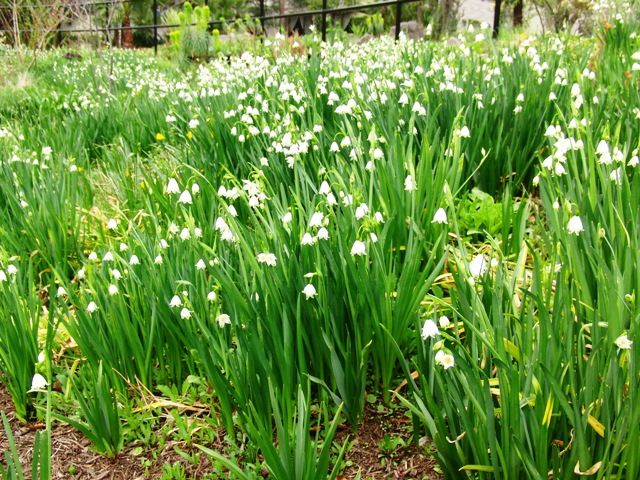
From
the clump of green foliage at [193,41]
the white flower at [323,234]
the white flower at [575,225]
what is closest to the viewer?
the white flower at [575,225]

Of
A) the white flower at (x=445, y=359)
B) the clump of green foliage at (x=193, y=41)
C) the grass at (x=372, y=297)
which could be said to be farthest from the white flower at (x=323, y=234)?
the clump of green foliage at (x=193, y=41)

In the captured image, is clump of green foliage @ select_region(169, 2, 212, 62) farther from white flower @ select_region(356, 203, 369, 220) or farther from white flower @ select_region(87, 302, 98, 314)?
white flower @ select_region(356, 203, 369, 220)

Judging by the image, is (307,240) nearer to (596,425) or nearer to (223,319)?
(223,319)

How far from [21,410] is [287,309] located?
1.06 meters

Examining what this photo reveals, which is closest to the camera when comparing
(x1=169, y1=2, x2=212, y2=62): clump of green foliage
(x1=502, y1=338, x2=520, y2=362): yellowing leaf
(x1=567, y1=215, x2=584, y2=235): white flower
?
(x1=502, y1=338, x2=520, y2=362): yellowing leaf

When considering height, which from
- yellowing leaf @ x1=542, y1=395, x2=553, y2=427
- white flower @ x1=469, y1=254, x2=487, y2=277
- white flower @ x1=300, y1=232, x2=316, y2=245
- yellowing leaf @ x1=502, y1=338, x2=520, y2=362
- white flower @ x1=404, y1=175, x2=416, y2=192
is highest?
white flower @ x1=404, y1=175, x2=416, y2=192

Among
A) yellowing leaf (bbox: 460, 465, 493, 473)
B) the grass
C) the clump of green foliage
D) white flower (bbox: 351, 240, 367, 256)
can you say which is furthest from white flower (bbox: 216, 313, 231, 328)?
the clump of green foliage

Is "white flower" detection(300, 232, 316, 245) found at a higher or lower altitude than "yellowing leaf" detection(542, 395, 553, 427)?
higher

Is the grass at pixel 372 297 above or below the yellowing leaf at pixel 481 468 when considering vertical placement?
above

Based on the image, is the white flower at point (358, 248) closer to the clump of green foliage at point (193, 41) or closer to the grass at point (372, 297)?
the grass at point (372, 297)

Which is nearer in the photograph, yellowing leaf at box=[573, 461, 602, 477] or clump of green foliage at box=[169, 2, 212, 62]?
yellowing leaf at box=[573, 461, 602, 477]

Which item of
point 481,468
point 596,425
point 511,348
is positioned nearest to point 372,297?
point 511,348

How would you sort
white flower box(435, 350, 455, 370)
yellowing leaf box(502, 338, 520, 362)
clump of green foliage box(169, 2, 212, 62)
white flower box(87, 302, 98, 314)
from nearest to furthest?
white flower box(435, 350, 455, 370) < yellowing leaf box(502, 338, 520, 362) < white flower box(87, 302, 98, 314) < clump of green foliage box(169, 2, 212, 62)

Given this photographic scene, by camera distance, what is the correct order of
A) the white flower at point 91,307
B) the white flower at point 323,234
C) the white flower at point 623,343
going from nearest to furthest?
the white flower at point 623,343, the white flower at point 323,234, the white flower at point 91,307
